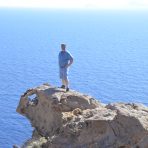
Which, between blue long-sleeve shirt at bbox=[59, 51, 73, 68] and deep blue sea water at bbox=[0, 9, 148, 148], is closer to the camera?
blue long-sleeve shirt at bbox=[59, 51, 73, 68]

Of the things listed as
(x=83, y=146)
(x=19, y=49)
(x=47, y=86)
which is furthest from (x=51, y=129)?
(x=19, y=49)

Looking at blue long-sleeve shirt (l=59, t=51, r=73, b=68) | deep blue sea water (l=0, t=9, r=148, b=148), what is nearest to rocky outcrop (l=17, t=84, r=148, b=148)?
blue long-sleeve shirt (l=59, t=51, r=73, b=68)

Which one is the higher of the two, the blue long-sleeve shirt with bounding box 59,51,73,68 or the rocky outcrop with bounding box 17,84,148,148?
the blue long-sleeve shirt with bounding box 59,51,73,68

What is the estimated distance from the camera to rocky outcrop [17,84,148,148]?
710 inches

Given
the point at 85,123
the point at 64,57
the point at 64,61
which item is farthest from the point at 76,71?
the point at 85,123

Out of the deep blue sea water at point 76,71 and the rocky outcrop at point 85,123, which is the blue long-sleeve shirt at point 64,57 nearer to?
the rocky outcrop at point 85,123

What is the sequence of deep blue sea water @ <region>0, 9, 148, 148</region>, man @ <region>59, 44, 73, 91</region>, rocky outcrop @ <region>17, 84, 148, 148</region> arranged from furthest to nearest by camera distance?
deep blue sea water @ <region>0, 9, 148, 148</region> < man @ <region>59, 44, 73, 91</region> < rocky outcrop @ <region>17, 84, 148, 148</region>

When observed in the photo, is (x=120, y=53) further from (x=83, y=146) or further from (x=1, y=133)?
(x=83, y=146)

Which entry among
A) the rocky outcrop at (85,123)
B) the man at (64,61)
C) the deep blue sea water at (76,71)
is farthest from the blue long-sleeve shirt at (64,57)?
the deep blue sea water at (76,71)

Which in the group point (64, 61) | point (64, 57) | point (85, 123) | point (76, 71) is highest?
point (64, 57)

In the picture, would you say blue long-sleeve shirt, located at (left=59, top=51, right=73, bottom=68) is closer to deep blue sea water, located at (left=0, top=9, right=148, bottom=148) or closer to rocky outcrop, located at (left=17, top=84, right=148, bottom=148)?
rocky outcrop, located at (left=17, top=84, right=148, bottom=148)

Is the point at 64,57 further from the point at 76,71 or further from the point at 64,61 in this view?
the point at 76,71

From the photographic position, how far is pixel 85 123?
19.7 meters

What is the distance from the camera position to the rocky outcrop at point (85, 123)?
18.0m
